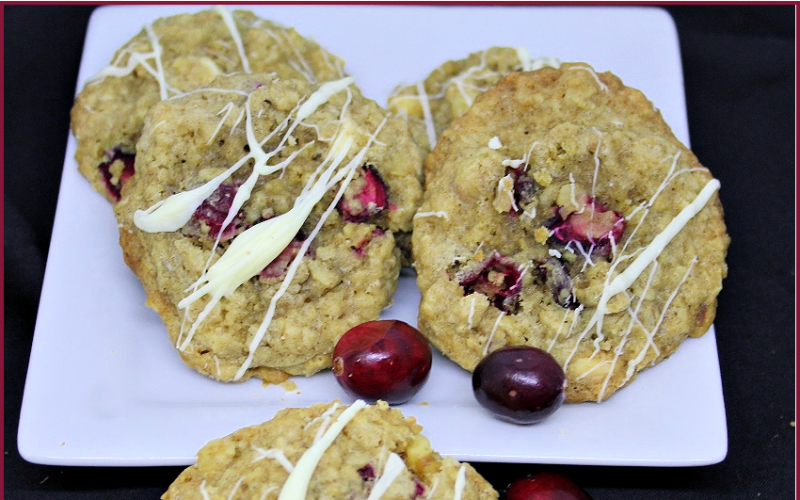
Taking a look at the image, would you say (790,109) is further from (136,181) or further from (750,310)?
(136,181)

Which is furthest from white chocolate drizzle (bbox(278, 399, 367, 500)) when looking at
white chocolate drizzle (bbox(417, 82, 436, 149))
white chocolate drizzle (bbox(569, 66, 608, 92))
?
white chocolate drizzle (bbox(569, 66, 608, 92))

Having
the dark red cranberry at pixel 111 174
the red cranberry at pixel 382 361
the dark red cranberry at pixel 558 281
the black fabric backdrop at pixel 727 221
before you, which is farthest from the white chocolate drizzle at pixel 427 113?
the black fabric backdrop at pixel 727 221

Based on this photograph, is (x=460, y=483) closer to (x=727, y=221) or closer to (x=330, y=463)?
(x=330, y=463)

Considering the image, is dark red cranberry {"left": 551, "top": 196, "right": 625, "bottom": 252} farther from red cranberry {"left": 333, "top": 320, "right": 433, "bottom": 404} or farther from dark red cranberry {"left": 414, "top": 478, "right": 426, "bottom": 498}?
dark red cranberry {"left": 414, "top": 478, "right": 426, "bottom": 498}

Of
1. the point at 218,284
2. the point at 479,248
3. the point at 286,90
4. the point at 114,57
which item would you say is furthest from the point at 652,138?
the point at 114,57

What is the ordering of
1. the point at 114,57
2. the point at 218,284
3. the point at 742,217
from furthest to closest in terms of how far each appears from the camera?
the point at 742,217
the point at 114,57
the point at 218,284

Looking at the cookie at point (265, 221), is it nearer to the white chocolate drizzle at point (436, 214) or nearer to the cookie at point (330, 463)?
the white chocolate drizzle at point (436, 214)
